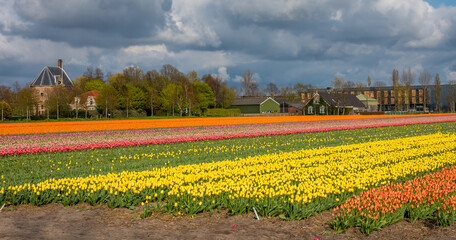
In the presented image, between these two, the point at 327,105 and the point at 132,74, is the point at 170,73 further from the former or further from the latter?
the point at 327,105

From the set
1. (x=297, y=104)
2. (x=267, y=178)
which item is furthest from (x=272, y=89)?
(x=267, y=178)

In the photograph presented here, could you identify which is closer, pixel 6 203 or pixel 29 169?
pixel 6 203

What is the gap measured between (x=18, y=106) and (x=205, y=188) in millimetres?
76224

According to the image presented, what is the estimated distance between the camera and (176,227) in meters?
8.66

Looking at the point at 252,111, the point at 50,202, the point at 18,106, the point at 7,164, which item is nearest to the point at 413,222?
the point at 50,202

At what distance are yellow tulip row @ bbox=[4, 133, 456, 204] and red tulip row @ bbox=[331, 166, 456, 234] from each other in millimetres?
1014

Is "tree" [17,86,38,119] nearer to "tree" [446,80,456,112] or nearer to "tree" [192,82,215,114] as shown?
"tree" [192,82,215,114]

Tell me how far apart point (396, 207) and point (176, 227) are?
4.56 meters

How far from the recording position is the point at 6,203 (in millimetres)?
10688

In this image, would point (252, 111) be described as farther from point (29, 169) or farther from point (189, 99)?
point (29, 169)

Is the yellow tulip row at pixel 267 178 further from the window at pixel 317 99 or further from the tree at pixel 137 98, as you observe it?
the window at pixel 317 99

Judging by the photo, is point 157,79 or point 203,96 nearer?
point 203,96

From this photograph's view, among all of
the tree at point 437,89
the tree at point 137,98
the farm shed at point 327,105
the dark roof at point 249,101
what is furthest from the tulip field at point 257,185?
the tree at point 437,89

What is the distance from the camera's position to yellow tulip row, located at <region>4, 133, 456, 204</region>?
1052 centimetres
